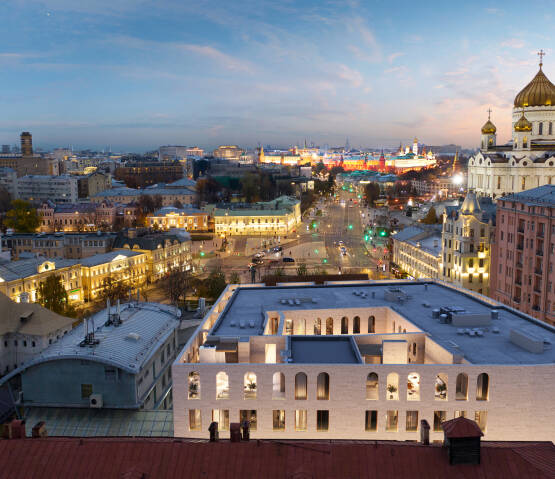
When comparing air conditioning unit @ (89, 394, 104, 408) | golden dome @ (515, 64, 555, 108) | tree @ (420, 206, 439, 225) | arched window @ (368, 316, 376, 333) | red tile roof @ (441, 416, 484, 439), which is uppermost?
golden dome @ (515, 64, 555, 108)

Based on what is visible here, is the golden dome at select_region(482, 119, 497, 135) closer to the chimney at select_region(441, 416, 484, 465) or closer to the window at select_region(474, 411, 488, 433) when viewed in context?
the window at select_region(474, 411, 488, 433)

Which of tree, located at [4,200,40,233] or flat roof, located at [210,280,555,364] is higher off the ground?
flat roof, located at [210,280,555,364]

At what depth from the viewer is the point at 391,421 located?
2306 centimetres

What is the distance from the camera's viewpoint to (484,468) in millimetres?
16219

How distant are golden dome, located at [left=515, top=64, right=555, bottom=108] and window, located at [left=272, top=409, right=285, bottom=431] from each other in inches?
2795

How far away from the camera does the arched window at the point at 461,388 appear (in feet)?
74.5

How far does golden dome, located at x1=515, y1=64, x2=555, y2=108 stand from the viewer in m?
75.8

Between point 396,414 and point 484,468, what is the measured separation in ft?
22.6

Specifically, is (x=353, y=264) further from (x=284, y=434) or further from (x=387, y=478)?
(x=387, y=478)

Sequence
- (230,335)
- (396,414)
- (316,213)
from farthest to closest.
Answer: (316,213), (230,335), (396,414)

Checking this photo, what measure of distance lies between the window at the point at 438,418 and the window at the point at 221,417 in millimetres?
9273

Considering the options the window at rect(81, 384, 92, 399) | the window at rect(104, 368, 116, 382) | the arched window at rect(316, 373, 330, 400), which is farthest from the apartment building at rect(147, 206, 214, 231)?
the arched window at rect(316, 373, 330, 400)

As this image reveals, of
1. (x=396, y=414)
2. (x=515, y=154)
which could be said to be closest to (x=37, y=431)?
(x=396, y=414)

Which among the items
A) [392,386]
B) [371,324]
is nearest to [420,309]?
[371,324]
